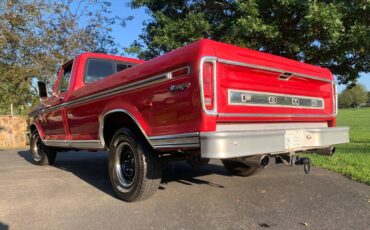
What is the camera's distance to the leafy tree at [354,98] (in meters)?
125

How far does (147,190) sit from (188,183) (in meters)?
1.43

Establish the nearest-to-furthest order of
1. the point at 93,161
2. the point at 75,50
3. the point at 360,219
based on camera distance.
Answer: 1. the point at 360,219
2. the point at 93,161
3. the point at 75,50

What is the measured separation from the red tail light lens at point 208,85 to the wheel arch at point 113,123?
109cm

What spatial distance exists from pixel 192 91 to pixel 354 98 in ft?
434

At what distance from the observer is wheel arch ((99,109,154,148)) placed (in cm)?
501

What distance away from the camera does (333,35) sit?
857cm

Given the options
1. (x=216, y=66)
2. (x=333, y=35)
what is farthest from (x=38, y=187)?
(x=333, y=35)

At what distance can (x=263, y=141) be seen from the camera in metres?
4.06

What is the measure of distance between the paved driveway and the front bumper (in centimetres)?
72

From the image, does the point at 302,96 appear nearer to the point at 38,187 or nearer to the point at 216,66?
the point at 216,66

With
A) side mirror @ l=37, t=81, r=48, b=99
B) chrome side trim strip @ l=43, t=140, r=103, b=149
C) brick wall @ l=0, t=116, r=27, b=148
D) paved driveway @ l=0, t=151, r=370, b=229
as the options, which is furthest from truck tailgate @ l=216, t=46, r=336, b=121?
brick wall @ l=0, t=116, r=27, b=148

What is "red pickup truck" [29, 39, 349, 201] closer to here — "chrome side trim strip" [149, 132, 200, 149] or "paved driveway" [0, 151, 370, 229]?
"chrome side trim strip" [149, 132, 200, 149]

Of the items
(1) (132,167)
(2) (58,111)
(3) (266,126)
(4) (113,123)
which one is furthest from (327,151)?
(2) (58,111)

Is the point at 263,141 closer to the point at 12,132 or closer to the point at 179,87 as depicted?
the point at 179,87
